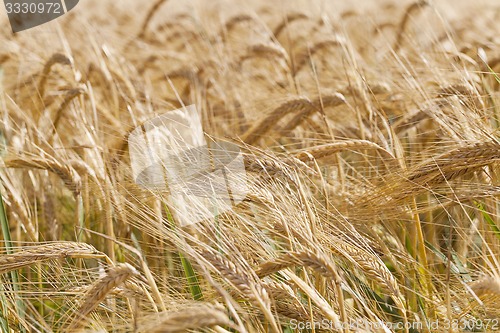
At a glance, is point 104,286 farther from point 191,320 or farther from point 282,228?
point 282,228

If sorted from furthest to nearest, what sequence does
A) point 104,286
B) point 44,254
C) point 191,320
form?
point 44,254, point 104,286, point 191,320

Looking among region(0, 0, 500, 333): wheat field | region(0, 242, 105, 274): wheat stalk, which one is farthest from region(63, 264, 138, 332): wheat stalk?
region(0, 242, 105, 274): wheat stalk

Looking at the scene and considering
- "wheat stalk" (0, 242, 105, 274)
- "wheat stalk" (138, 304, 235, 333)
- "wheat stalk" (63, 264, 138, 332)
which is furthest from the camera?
"wheat stalk" (0, 242, 105, 274)

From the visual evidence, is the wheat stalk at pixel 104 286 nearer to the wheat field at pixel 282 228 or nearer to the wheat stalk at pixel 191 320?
the wheat field at pixel 282 228

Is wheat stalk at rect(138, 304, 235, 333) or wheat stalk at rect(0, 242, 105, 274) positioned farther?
wheat stalk at rect(0, 242, 105, 274)

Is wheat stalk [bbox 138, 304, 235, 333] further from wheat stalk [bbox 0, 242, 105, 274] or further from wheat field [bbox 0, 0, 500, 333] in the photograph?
wheat stalk [bbox 0, 242, 105, 274]

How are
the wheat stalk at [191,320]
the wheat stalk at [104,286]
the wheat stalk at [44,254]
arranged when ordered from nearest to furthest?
the wheat stalk at [191,320] → the wheat stalk at [104,286] → the wheat stalk at [44,254]

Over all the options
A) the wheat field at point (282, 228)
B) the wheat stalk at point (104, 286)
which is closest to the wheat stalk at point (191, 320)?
the wheat field at point (282, 228)

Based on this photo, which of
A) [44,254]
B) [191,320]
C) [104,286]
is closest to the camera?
[191,320]

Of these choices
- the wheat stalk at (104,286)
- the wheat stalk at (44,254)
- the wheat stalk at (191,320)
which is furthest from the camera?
the wheat stalk at (44,254)

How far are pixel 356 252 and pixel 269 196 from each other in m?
0.25

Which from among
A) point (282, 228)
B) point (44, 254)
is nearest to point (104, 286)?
point (44, 254)

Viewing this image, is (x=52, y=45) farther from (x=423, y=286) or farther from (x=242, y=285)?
(x=242, y=285)

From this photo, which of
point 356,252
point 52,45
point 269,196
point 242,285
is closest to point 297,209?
point 269,196
